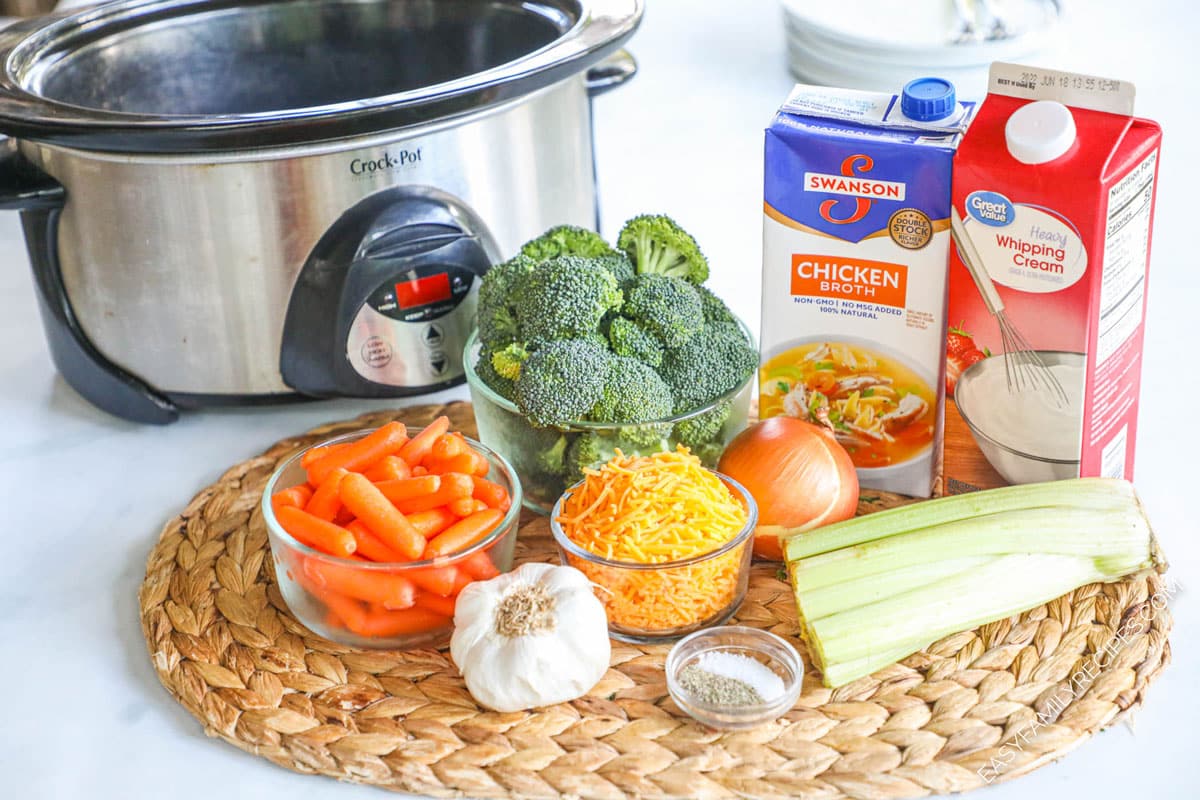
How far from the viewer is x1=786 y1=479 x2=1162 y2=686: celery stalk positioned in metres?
1.02

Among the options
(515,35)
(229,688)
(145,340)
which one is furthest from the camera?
(515,35)

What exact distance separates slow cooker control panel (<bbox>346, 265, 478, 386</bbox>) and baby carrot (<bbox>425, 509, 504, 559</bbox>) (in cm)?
31

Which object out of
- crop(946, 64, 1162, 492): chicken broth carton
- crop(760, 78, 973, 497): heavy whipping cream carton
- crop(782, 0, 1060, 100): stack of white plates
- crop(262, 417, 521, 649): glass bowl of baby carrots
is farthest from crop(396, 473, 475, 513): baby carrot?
crop(782, 0, 1060, 100): stack of white plates

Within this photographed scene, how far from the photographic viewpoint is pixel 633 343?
1173 millimetres

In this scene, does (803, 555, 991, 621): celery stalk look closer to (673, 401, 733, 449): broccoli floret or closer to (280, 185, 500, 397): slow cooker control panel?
(673, 401, 733, 449): broccoli floret

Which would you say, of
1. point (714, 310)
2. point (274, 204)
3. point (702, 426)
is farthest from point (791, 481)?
point (274, 204)

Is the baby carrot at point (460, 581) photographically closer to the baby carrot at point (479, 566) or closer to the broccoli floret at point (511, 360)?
the baby carrot at point (479, 566)

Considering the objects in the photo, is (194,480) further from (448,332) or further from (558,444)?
(558,444)

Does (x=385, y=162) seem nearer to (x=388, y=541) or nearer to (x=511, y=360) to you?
(x=511, y=360)

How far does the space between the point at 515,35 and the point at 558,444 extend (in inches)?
22.1

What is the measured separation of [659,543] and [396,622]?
0.74ft

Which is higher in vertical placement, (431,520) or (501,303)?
(501,303)

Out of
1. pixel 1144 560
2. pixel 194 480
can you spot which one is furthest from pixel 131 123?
pixel 1144 560

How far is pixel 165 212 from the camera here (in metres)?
1.24
